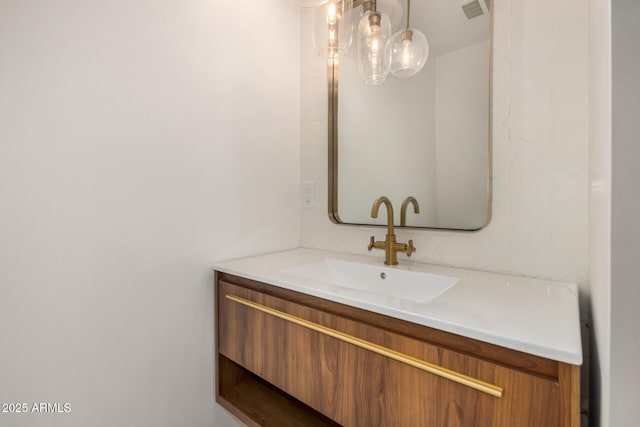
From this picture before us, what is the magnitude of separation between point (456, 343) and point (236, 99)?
1202 millimetres

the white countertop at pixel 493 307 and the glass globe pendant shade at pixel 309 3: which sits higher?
the glass globe pendant shade at pixel 309 3

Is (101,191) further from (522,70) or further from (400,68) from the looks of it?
(522,70)

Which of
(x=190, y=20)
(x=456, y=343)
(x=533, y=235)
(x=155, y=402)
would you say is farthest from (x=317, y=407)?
(x=190, y=20)

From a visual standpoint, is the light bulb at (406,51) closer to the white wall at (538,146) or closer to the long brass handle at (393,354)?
the white wall at (538,146)

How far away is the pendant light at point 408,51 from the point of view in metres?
1.13

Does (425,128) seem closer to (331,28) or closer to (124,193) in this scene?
(331,28)

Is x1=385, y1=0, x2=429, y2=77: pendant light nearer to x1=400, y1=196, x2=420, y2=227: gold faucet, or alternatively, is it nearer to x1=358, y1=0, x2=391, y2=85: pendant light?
x1=358, y1=0, x2=391, y2=85: pendant light

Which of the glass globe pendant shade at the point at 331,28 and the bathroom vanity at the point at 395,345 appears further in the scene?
the glass globe pendant shade at the point at 331,28

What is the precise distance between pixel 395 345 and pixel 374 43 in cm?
107
